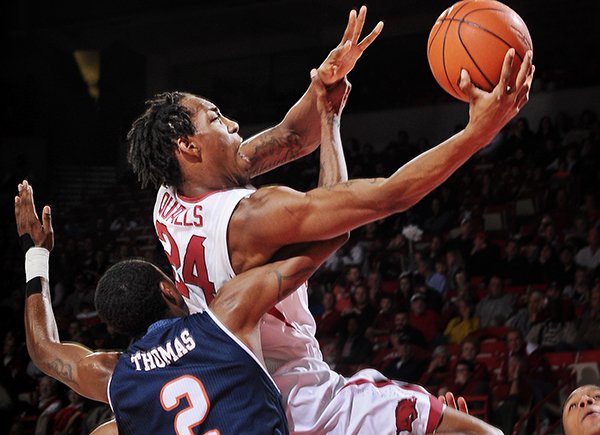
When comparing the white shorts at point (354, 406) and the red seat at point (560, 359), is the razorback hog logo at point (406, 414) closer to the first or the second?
the white shorts at point (354, 406)

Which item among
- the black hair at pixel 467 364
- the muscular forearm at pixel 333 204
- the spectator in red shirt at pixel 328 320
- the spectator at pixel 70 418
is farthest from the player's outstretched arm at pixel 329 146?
the spectator at pixel 70 418

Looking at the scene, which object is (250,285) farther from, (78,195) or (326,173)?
(78,195)

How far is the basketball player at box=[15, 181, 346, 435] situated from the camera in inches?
95.2

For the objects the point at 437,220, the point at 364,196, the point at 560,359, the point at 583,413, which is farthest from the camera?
the point at 437,220

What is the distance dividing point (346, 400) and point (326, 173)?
67cm

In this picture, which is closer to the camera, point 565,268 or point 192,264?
point 192,264

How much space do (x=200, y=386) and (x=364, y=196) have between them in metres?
0.65

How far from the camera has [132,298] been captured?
2525 millimetres

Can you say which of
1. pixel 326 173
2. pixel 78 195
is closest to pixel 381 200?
pixel 326 173

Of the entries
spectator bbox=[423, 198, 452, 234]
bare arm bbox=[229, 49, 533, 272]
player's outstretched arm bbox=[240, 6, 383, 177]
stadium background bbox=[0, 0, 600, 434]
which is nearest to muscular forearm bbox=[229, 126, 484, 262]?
bare arm bbox=[229, 49, 533, 272]

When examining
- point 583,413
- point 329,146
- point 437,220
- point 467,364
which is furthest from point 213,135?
point 437,220

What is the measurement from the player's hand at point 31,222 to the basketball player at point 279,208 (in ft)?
1.66

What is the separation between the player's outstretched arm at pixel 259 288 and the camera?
2443 mm

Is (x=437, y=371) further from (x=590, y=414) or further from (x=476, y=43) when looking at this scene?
(x=476, y=43)
